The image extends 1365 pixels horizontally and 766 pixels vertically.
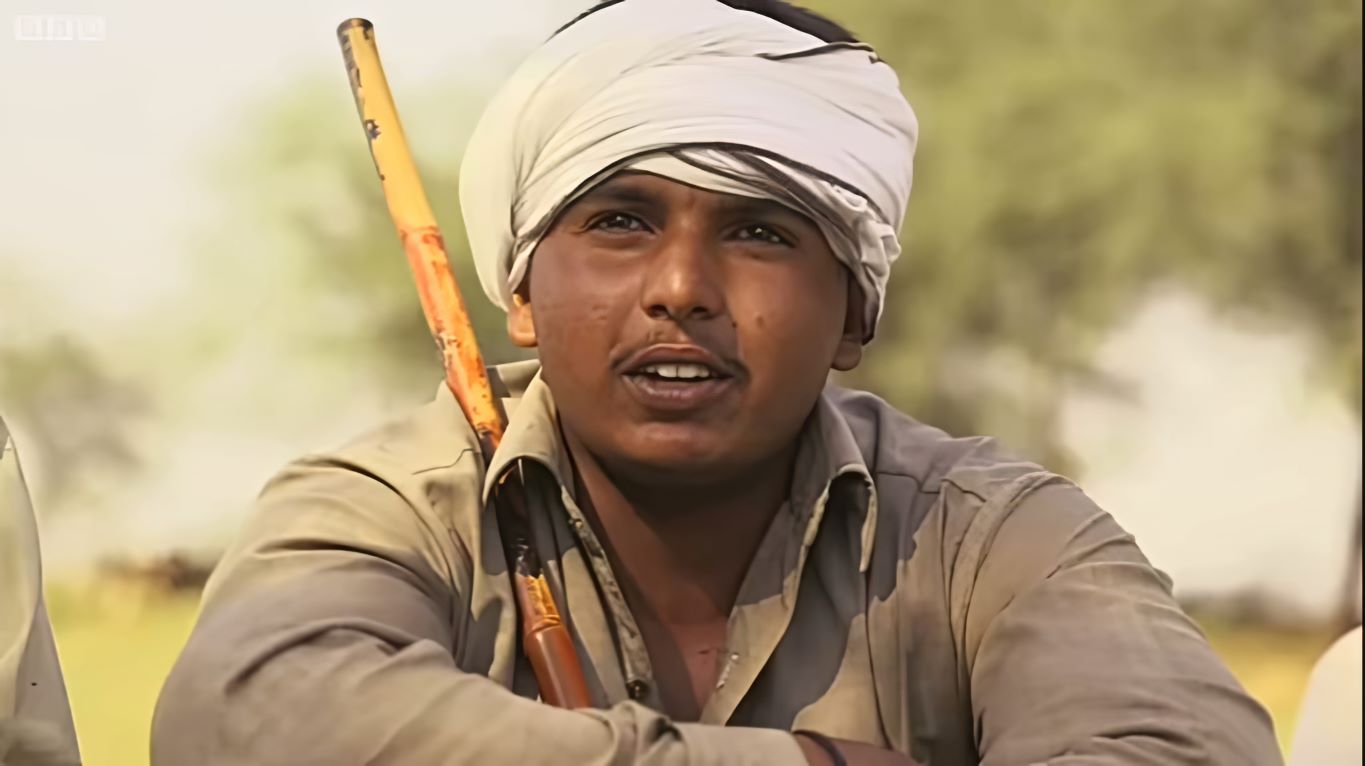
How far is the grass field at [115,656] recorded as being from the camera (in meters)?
→ 1.43

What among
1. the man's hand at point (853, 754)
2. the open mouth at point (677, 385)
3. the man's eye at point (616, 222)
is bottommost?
the man's hand at point (853, 754)

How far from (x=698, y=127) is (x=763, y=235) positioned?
3.9 inches

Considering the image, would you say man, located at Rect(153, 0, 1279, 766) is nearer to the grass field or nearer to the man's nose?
the man's nose

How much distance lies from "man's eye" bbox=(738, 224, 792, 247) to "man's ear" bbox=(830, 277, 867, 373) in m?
0.10

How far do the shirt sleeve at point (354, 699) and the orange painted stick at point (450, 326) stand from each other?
9cm

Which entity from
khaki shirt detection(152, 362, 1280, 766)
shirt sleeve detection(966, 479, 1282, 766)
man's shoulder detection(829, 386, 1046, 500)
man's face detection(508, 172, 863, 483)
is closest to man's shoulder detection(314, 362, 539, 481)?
khaki shirt detection(152, 362, 1280, 766)

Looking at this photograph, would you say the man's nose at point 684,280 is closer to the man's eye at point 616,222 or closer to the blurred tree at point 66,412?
the man's eye at point 616,222

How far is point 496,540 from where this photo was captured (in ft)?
3.99

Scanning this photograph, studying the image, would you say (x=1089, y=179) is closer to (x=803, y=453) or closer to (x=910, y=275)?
(x=910, y=275)

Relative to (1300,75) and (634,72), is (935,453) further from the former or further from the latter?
(1300,75)

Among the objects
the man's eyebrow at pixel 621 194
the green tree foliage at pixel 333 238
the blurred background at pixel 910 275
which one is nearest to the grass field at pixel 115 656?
the blurred background at pixel 910 275

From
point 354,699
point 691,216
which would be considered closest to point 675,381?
point 691,216

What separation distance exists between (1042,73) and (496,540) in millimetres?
804

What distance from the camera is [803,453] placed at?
51.5 inches
